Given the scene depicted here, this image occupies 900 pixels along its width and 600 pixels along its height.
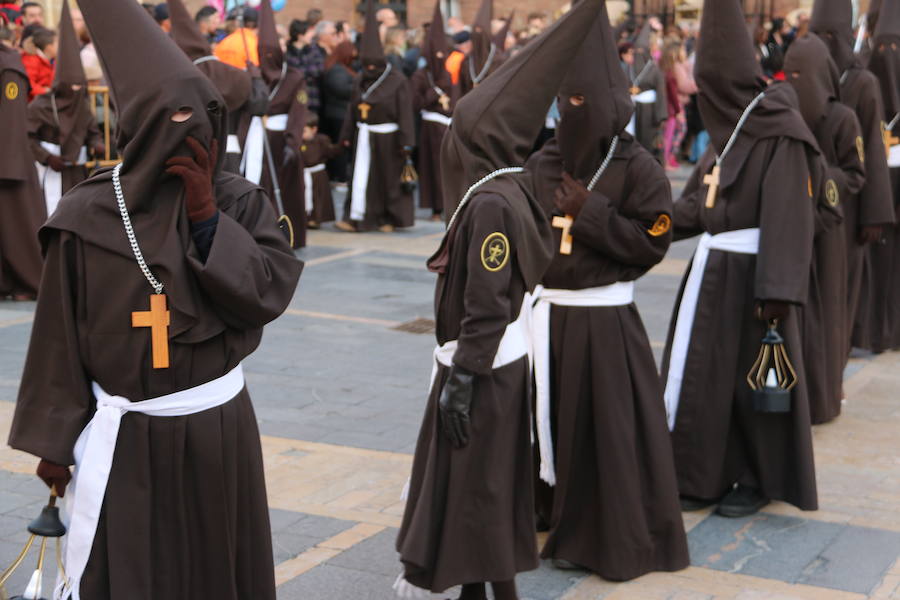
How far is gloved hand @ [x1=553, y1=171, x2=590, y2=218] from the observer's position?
5332mm

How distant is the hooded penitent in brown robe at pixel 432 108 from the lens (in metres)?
16.3

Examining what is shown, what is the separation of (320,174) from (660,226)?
31.8 feet

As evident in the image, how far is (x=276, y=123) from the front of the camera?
13.4 m

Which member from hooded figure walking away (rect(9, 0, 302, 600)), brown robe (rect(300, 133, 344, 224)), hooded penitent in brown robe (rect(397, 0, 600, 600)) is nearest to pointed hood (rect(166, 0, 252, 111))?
brown robe (rect(300, 133, 344, 224))

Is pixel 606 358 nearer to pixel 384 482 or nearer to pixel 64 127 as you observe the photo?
pixel 384 482

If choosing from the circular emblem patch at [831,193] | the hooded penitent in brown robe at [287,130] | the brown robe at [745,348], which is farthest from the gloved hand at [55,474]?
the hooded penitent in brown robe at [287,130]

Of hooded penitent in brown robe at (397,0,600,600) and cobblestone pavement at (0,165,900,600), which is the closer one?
hooded penitent in brown robe at (397,0,600,600)

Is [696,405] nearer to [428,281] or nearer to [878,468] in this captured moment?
[878,468]

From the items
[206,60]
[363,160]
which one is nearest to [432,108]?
[363,160]

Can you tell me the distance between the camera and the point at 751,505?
611cm

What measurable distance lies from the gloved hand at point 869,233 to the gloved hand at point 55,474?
6.07 meters

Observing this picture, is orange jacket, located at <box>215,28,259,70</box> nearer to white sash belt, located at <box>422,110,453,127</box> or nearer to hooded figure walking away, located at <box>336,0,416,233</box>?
hooded figure walking away, located at <box>336,0,416,233</box>

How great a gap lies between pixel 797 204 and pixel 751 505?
A: 1.34 m

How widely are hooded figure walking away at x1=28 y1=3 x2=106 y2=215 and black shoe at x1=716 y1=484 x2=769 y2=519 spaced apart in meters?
6.26
